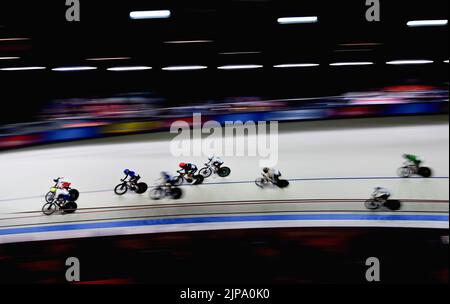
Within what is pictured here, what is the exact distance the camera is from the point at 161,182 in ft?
9.19

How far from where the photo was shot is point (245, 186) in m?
2.86

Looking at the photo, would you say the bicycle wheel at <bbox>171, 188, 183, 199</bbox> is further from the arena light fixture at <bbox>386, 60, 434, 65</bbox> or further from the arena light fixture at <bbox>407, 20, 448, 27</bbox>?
the arena light fixture at <bbox>407, 20, 448, 27</bbox>

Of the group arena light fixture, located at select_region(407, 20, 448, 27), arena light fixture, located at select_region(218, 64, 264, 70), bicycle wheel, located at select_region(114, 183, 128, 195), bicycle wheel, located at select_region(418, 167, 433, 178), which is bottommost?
bicycle wheel, located at select_region(114, 183, 128, 195)

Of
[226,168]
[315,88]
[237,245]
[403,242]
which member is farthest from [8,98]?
[403,242]

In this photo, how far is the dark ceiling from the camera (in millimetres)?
2666

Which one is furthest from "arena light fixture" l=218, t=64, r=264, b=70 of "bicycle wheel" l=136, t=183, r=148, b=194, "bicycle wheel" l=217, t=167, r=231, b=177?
"bicycle wheel" l=136, t=183, r=148, b=194

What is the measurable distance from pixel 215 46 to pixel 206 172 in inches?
44.9

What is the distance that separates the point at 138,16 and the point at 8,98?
4.61 ft

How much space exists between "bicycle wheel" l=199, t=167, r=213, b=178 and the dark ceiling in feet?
2.14

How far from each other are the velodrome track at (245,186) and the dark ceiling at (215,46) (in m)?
0.49


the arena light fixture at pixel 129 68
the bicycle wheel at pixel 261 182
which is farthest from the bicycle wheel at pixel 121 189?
the bicycle wheel at pixel 261 182

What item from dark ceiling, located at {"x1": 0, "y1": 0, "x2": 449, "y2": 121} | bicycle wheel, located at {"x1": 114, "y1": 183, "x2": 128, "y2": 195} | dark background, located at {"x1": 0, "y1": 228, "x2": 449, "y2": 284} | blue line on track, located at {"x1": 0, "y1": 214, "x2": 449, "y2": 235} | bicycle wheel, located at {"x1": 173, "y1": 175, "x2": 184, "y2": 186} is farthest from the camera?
bicycle wheel, located at {"x1": 114, "y1": 183, "x2": 128, "y2": 195}

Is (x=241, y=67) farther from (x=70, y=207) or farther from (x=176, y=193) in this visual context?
(x=70, y=207)

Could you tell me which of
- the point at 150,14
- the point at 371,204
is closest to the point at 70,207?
the point at 150,14
